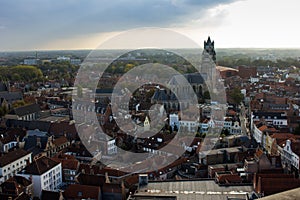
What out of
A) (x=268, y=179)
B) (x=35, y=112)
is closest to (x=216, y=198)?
(x=268, y=179)

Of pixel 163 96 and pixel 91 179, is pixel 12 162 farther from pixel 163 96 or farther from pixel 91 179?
pixel 163 96

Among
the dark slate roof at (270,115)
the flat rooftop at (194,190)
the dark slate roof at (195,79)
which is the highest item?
the dark slate roof at (195,79)

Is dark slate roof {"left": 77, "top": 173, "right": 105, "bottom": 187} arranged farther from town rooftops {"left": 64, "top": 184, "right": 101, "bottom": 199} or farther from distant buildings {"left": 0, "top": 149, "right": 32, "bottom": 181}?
distant buildings {"left": 0, "top": 149, "right": 32, "bottom": 181}

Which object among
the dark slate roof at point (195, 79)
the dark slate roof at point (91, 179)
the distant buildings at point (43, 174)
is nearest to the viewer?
the dark slate roof at point (91, 179)

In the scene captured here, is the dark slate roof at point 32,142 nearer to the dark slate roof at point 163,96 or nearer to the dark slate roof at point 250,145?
the dark slate roof at point 250,145

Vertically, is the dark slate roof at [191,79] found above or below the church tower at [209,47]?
below

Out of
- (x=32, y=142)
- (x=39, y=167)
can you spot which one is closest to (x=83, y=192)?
(x=39, y=167)

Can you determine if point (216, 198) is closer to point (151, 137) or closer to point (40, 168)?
point (40, 168)

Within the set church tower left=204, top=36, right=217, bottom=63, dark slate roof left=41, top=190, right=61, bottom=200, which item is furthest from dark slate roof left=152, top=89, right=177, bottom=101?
dark slate roof left=41, top=190, right=61, bottom=200

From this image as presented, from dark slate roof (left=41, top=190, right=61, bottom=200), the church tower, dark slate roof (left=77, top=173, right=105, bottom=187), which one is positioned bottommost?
dark slate roof (left=41, top=190, right=61, bottom=200)

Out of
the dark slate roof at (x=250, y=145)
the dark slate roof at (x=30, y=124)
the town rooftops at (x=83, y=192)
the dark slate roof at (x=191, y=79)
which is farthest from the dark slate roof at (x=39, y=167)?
the dark slate roof at (x=191, y=79)

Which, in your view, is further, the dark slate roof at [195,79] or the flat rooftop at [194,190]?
the dark slate roof at [195,79]
